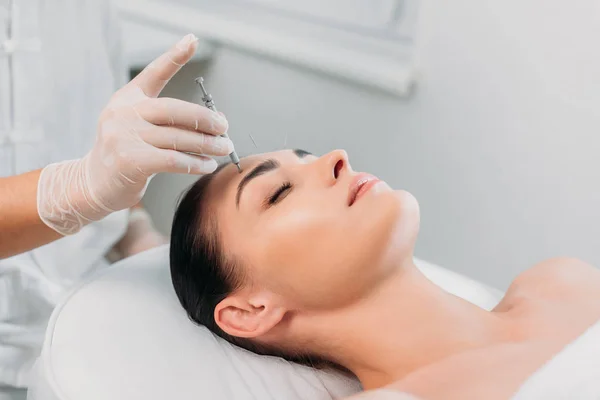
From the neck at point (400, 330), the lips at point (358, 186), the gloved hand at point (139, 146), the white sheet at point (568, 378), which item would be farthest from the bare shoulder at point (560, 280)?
the gloved hand at point (139, 146)

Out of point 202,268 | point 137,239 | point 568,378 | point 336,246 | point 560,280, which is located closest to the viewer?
point 568,378

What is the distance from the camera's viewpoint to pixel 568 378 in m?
0.79

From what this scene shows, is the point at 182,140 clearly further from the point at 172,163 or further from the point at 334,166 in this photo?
the point at 334,166

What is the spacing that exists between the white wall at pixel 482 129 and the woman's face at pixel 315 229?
1.05 ft

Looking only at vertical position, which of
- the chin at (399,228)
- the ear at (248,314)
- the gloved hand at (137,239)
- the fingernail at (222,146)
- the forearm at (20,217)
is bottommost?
the gloved hand at (137,239)

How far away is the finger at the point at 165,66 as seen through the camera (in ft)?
3.15

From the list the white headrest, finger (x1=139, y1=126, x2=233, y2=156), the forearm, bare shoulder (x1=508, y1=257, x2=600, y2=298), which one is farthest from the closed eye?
bare shoulder (x1=508, y1=257, x2=600, y2=298)

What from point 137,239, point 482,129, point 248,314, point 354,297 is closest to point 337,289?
point 354,297

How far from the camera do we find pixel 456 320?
98 centimetres

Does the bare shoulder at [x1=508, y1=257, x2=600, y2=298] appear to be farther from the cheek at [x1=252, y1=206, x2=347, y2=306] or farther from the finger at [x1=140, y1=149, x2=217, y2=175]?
the finger at [x1=140, y1=149, x2=217, y2=175]

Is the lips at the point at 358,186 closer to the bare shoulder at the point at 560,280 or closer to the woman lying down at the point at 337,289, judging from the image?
the woman lying down at the point at 337,289

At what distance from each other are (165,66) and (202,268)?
0.33 m

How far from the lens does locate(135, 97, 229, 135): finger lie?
3.07 feet

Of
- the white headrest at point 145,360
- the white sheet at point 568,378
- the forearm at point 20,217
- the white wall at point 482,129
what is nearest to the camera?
the white sheet at point 568,378
